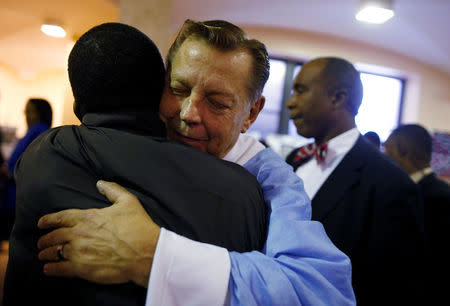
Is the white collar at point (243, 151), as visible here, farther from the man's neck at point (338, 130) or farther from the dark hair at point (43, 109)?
the dark hair at point (43, 109)

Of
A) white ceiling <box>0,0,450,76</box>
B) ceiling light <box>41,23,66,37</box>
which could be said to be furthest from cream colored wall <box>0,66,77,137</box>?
ceiling light <box>41,23,66,37</box>

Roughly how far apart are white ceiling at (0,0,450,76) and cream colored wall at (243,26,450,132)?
0.16 meters

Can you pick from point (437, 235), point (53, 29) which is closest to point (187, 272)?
point (437, 235)

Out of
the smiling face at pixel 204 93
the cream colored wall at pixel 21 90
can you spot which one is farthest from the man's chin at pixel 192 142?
the cream colored wall at pixel 21 90

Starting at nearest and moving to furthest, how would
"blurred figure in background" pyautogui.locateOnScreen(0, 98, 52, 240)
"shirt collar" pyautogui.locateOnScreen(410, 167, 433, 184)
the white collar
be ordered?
the white collar, "shirt collar" pyautogui.locateOnScreen(410, 167, 433, 184), "blurred figure in background" pyautogui.locateOnScreen(0, 98, 52, 240)

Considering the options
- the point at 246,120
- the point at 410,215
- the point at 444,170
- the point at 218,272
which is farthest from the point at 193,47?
the point at 444,170

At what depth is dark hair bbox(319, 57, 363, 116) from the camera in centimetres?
221

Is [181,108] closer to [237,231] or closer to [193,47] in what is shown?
[193,47]

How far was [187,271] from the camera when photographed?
0.76m

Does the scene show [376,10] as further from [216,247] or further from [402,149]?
[216,247]

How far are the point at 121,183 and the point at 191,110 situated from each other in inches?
12.7

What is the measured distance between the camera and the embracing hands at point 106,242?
2.39ft

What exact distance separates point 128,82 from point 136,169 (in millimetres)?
192

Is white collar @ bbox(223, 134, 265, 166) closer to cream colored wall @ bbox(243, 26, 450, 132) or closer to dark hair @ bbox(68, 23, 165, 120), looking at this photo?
dark hair @ bbox(68, 23, 165, 120)
